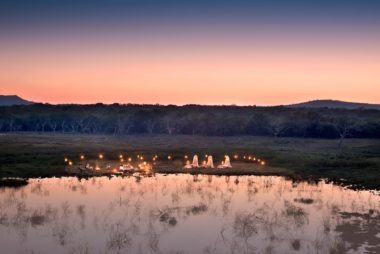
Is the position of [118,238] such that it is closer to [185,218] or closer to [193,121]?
[185,218]

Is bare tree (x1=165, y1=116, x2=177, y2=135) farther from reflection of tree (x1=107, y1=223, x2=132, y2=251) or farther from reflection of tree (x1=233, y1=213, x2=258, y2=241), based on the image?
reflection of tree (x1=107, y1=223, x2=132, y2=251)

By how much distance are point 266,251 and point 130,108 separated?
179696mm

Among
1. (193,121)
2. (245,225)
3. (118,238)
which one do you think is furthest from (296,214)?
(193,121)

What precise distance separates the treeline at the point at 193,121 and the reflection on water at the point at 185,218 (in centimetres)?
8683

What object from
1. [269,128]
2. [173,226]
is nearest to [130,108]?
[269,128]

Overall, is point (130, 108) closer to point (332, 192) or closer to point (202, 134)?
point (202, 134)

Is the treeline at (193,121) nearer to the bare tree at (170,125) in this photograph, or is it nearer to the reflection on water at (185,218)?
the bare tree at (170,125)

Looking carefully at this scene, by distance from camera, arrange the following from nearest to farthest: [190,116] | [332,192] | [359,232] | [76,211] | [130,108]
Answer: [359,232]
[76,211]
[332,192]
[190,116]
[130,108]

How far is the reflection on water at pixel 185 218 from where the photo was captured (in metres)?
21.6

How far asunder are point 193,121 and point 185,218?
12687 cm

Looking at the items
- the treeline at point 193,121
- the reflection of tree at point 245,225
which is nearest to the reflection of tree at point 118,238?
the reflection of tree at point 245,225

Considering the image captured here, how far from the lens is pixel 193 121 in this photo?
153 meters

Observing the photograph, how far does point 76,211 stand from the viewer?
28156 millimetres

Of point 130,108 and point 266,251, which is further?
point 130,108
